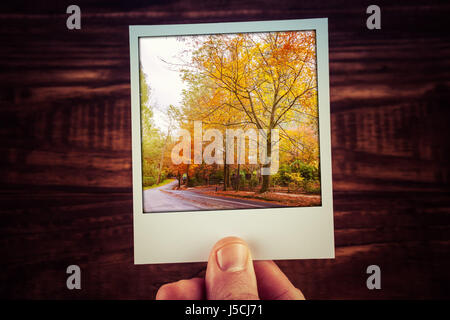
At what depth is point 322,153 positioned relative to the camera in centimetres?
53

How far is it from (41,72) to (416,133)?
0.94m

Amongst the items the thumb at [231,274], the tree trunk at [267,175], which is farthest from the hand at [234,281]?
the tree trunk at [267,175]

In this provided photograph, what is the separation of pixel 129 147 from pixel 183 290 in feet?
1.19

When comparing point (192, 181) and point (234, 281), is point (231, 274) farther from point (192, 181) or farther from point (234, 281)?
point (192, 181)

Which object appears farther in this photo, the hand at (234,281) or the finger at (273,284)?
the finger at (273,284)

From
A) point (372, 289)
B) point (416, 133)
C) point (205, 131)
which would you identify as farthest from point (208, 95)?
point (372, 289)

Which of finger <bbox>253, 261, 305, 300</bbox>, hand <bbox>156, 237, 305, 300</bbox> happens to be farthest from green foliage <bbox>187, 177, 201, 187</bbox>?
finger <bbox>253, 261, 305, 300</bbox>

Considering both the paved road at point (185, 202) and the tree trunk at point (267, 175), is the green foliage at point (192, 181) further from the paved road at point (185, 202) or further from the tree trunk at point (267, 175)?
the tree trunk at point (267, 175)

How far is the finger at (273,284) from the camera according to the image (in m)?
0.50

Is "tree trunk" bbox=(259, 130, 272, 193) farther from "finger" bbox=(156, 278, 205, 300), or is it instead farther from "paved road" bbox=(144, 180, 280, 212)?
"finger" bbox=(156, 278, 205, 300)

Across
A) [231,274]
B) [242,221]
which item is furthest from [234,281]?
[242,221]

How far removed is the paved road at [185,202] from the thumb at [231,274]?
0.28ft
